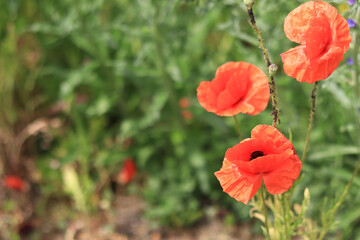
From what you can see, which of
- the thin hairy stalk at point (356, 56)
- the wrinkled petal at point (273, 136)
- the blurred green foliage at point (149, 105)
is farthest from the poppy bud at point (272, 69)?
the blurred green foliage at point (149, 105)

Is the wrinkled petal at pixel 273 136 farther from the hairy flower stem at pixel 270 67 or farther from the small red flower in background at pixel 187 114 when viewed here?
the small red flower in background at pixel 187 114

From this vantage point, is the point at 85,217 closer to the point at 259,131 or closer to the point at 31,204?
the point at 31,204

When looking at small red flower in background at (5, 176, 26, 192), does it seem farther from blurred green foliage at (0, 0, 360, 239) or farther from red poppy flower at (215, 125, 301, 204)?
red poppy flower at (215, 125, 301, 204)

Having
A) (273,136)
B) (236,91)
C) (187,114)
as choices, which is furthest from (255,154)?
→ (187,114)

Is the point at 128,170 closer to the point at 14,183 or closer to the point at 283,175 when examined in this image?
the point at 14,183

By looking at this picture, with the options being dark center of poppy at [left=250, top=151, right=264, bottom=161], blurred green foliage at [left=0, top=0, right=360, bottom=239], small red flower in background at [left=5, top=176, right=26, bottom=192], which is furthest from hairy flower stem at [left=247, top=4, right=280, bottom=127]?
small red flower in background at [left=5, top=176, right=26, bottom=192]

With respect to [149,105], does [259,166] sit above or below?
below
